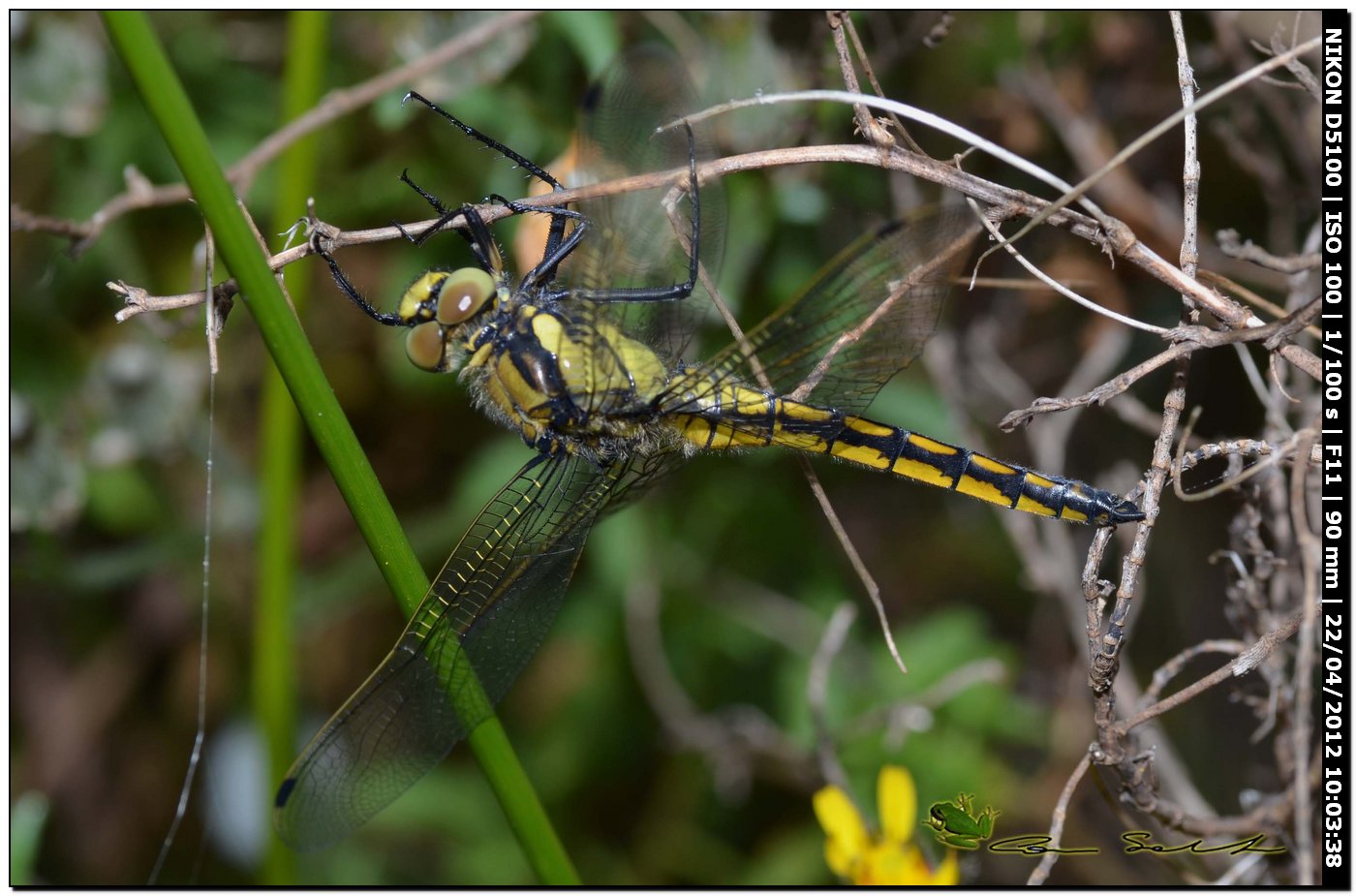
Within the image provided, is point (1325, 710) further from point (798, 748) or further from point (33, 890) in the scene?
point (33, 890)

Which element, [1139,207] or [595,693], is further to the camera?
[595,693]

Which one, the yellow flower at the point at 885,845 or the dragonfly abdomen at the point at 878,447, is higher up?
the dragonfly abdomen at the point at 878,447

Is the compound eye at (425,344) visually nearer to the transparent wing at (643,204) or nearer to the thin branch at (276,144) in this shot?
the transparent wing at (643,204)

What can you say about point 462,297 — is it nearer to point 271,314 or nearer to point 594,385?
point 594,385

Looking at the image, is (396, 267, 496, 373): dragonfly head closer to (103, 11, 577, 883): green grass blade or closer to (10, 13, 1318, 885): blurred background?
(103, 11, 577, 883): green grass blade

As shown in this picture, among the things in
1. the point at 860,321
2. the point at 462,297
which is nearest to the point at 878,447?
the point at 860,321

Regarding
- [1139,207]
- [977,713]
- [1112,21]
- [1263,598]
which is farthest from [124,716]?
[1112,21]
